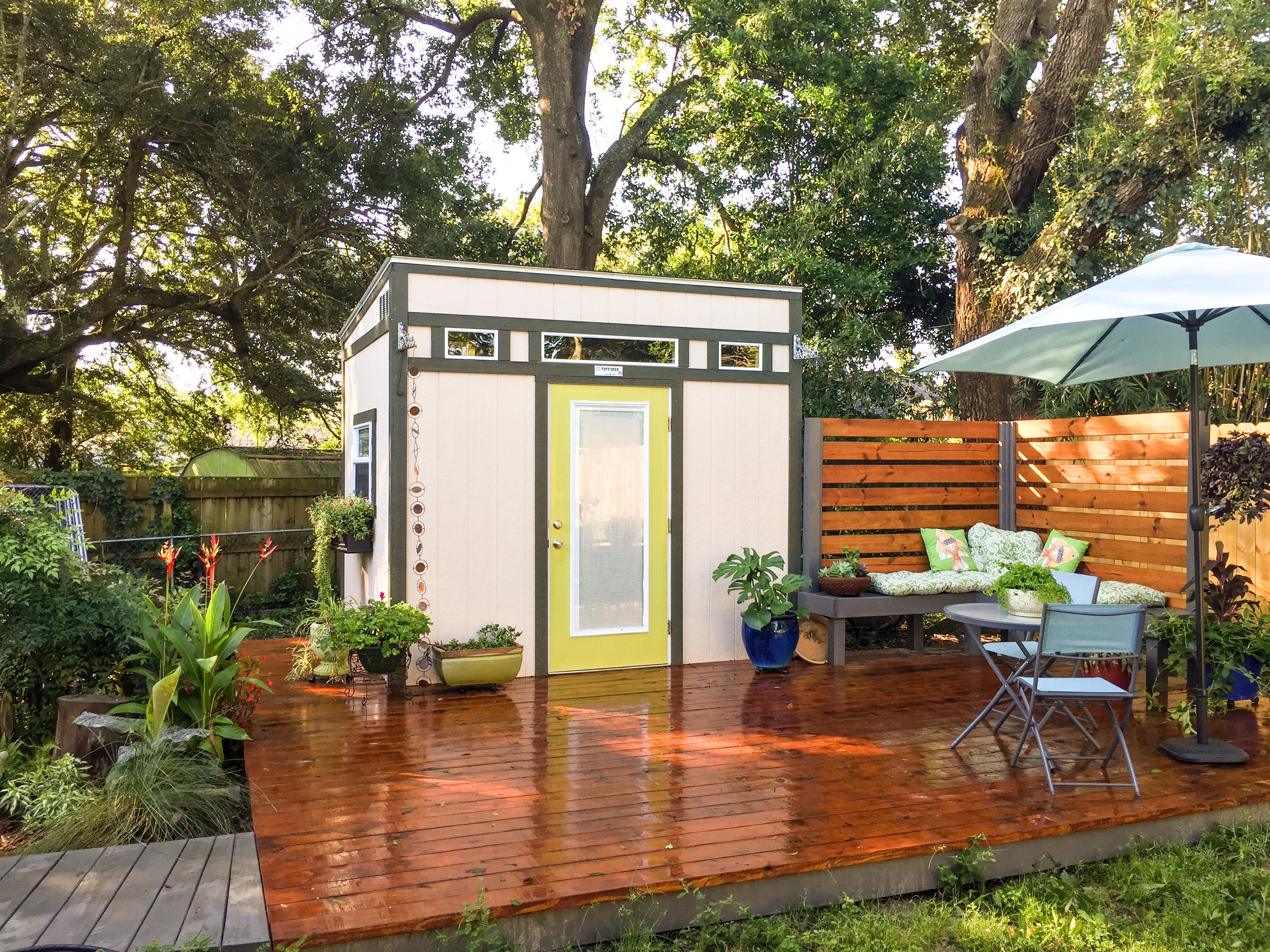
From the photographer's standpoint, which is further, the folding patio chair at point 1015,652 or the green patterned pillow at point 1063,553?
the green patterned pillow at point 1063,553

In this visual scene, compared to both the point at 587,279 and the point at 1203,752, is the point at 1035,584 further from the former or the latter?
the point at 587,279

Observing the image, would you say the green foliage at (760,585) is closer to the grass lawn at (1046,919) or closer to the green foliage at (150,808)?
the grass lawn at (1046,919)

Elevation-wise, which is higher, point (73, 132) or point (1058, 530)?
point (73, 132)

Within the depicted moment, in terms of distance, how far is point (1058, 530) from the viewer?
23.5 ft

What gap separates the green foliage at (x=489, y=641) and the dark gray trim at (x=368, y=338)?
2.08 m

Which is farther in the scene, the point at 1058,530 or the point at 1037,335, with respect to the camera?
the point at 1058,530

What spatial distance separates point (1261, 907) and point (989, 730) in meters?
1.80

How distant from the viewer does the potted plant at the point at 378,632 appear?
5.57 metres

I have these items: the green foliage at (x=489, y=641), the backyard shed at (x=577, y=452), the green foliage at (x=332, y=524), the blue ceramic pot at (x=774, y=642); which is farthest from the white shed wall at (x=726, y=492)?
the green foliage at (x=332, y=524)

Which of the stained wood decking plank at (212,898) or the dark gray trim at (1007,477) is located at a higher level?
the dark gray trim at (1007,477)

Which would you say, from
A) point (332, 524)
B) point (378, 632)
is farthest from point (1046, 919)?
point (332, 524)

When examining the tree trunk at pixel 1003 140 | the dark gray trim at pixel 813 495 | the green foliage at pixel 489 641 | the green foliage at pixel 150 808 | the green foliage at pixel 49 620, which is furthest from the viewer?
the tree trunk at pixel 1003 140

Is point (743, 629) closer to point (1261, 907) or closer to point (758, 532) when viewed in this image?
point (758, 532)

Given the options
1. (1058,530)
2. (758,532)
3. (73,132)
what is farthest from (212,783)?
(73,132)
